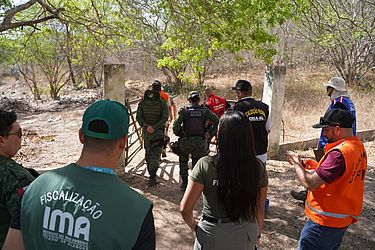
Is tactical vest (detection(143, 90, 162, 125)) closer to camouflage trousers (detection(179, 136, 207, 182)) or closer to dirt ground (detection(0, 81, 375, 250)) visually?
camouflage trousers (detection(179, 136, 207, 182))

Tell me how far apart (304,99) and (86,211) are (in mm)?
14288

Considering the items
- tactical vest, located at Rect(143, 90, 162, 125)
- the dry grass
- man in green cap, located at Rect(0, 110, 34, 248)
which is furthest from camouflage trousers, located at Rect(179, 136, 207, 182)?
the dry grass

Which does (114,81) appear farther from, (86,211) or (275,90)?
(86,211)

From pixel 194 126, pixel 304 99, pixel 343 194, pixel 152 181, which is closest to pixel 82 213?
pixel 343 194

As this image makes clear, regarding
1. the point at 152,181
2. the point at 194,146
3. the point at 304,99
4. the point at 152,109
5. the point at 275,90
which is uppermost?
the point at 275,90

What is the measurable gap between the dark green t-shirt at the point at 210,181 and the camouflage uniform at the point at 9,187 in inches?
39.3

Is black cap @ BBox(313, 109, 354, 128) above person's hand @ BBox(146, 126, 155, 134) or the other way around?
above

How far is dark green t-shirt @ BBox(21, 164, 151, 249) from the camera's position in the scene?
3.89 feet

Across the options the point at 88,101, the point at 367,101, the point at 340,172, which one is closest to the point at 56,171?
the point at 340,172

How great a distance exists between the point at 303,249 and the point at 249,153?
111 cm

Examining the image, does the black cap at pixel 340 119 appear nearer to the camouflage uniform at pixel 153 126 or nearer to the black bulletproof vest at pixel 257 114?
the black bulletproof vest at pixel 257 114

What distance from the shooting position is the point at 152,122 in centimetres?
523

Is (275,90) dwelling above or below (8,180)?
above

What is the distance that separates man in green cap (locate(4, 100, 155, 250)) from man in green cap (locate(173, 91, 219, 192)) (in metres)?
3.29
